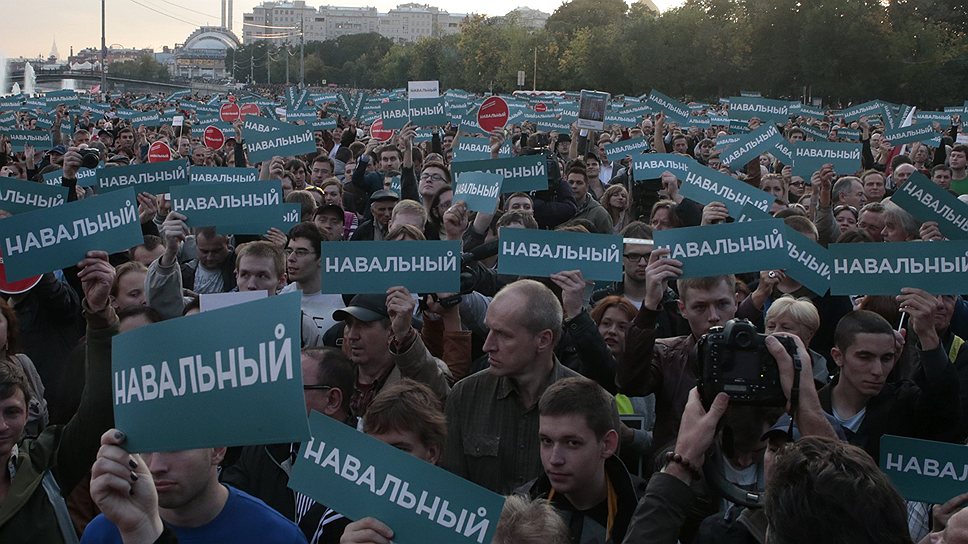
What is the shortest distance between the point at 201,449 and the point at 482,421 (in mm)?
1492

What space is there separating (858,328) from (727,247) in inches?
29.9

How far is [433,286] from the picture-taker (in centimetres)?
550

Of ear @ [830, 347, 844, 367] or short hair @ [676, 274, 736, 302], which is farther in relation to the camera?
short hair @ [676, 274, 736, 302]

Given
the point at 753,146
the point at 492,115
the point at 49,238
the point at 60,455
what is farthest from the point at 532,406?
the point at 492,115

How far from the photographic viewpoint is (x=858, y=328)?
4.78m

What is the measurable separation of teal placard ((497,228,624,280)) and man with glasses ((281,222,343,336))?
1.23 metres

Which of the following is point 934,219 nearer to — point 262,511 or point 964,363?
point 964,363

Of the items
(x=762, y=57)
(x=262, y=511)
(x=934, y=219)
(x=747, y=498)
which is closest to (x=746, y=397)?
(x=747, y=498)

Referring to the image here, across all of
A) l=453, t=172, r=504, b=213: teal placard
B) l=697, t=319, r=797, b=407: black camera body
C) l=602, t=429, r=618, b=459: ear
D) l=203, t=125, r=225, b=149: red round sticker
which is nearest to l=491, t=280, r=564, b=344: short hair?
l=602, t=429, r=618, b=459: ear

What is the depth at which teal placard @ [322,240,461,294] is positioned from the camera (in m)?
5.46

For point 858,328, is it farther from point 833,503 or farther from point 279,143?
point 279,143

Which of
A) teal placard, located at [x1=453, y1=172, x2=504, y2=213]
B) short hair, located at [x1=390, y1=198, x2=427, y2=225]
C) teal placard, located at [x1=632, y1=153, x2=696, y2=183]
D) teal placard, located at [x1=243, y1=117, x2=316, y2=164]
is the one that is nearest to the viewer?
short hair, located at [x1=390, y1=198, x2=427, y2=225]

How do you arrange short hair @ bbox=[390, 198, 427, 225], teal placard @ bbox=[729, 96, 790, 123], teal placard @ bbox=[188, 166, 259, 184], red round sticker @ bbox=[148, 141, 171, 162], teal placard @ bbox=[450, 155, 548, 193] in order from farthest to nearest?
teal placard @ bbox=[729, 96, 790, 123]
red round sticker @ bbox=[148, 141, 171, 162]
teal placard @ bbox=[188, 166, 259, 184]
teal placard @ bbox=[450, 155, 548, 193]
short hair @ bbox=[390, 198, 427, 225]

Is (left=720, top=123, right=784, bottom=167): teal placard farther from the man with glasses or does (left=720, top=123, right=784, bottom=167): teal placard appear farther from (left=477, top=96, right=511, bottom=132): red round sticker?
the man with glasses
